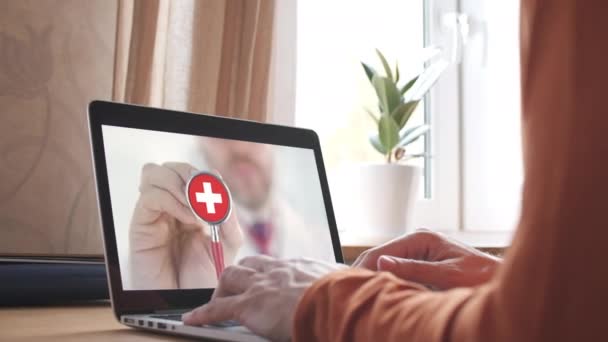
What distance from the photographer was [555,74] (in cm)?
38

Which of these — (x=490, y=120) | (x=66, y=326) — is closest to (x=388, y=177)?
(x=490, y=120)

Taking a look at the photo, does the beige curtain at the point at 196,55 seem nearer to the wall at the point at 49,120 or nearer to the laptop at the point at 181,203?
the wall at the point at 49,120

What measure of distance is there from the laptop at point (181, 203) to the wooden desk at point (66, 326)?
19 mm

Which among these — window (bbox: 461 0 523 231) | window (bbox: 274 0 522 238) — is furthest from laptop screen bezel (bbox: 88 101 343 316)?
window (bbox: 461 0 523 231)

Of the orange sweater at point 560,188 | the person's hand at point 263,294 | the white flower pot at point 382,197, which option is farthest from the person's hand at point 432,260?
the white flower pot at point 382,197

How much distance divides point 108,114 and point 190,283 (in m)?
0.21

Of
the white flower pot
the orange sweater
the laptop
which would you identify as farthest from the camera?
the white flower pot

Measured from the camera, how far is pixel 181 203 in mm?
888

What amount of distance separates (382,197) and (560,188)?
4.95ft

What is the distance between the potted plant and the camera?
1.88 metres

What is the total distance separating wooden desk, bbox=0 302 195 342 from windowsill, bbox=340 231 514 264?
2.24ft

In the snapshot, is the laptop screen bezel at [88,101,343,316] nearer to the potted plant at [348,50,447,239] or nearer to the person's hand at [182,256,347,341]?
the person's hand at [182,256,347,341]

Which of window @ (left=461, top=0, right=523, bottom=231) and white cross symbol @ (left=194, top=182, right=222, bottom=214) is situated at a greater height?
window @ (left=461, top=0, right=523, bottom=231)

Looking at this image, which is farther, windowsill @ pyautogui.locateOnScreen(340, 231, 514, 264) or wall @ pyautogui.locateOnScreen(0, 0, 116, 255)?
windowsill @ pyautogui.locateOnScreen(340, 231, 514, 264)
